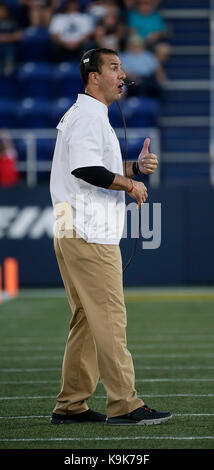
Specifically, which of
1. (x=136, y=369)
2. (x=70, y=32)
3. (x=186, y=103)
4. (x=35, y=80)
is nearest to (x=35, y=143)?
(x=35, y=80)

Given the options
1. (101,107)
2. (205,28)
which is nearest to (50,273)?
(205,28)

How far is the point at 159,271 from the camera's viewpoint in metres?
17.5

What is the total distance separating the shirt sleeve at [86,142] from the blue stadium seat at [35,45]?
13.2 metres

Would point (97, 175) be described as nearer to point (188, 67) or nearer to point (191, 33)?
point (188, 67)

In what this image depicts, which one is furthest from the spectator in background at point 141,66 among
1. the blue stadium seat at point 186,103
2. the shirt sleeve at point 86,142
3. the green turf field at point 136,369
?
the shirt sleeve at point 86,142

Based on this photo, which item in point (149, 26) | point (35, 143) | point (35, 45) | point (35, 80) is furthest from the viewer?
point (149, 26)

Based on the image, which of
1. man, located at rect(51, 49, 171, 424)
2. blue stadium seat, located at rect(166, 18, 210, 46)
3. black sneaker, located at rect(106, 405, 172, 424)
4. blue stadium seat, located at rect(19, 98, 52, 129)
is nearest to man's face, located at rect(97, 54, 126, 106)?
man, located at rect(51, 49, 171, 424)

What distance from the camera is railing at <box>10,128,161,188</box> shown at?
675 inches

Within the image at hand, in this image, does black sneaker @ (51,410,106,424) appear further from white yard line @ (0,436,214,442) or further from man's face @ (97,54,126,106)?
man's face @ (97,54,126,106)

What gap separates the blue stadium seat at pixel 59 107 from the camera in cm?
1789

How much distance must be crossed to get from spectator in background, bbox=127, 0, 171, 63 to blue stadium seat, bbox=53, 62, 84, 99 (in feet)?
4.23

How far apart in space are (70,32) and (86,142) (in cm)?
1304

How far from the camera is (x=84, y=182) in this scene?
608 centimetres
